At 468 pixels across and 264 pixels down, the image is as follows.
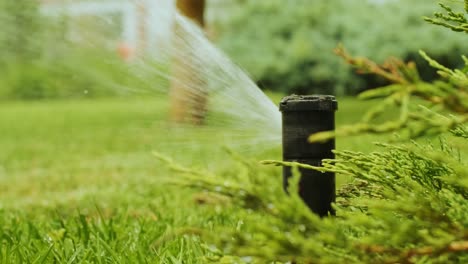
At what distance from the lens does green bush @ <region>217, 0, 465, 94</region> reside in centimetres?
1279

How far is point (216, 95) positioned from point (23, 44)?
46.0ft

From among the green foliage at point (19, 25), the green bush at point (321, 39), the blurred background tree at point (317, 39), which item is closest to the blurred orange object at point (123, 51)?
the green foliage at point (19, 25)

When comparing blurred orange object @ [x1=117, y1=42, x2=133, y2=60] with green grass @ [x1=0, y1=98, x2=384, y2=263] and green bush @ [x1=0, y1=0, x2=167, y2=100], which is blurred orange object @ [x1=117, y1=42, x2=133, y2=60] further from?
green grass @ [x1=0, y1=98, x2=384, y2=263]

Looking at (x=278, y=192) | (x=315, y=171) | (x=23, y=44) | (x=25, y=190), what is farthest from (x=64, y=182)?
(x=23, y=44)

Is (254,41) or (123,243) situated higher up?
(254,41)

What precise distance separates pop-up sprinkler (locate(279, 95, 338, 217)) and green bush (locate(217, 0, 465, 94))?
10.9 meters

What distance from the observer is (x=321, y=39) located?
13578mm

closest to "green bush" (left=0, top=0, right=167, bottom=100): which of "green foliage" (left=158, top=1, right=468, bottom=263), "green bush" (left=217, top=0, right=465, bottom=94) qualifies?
"green foliage" (left=158, top=1, right=468, bottom=263)

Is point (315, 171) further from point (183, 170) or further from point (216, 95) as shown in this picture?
point (216, 95)

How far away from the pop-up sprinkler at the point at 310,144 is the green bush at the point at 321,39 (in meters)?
10.9

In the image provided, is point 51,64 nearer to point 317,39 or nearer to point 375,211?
point 317,39

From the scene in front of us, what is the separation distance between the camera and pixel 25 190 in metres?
5.20

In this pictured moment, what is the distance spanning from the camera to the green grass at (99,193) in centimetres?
243

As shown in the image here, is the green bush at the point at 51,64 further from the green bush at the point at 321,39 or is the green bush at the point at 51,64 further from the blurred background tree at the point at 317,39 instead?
the green bush at the point at 321,39
